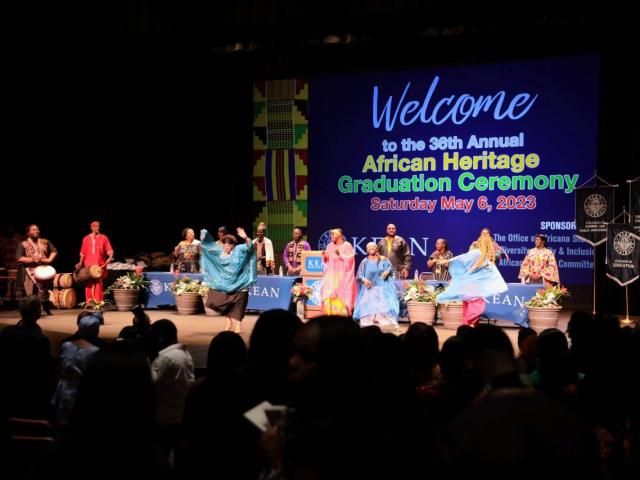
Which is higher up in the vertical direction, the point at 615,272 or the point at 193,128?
the point at 193,128

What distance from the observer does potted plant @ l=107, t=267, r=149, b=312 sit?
13.7 m

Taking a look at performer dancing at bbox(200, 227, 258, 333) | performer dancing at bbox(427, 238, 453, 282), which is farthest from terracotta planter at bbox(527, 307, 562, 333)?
performer dancing at bbox(200, 227, 258, 333)

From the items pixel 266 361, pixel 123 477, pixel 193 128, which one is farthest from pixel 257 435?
pixel 193 128

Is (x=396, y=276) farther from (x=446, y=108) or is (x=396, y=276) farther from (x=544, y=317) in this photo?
(x=446, y=108)

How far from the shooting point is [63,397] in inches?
156

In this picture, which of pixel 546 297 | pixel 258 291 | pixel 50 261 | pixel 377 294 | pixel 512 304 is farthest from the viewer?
pixel 258 291

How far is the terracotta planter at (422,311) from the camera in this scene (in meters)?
11.6

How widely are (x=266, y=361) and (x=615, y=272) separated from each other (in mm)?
10204

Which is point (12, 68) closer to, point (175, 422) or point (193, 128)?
point (193, 128)

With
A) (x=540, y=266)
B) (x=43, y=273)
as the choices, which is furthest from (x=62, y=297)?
(x=540, y=266)

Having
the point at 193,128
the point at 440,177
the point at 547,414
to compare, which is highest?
the point at 193,128

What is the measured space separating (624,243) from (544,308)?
70.0 inches

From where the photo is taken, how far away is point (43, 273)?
12750 millimetres

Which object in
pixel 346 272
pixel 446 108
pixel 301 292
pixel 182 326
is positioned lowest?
pixel 182 326
